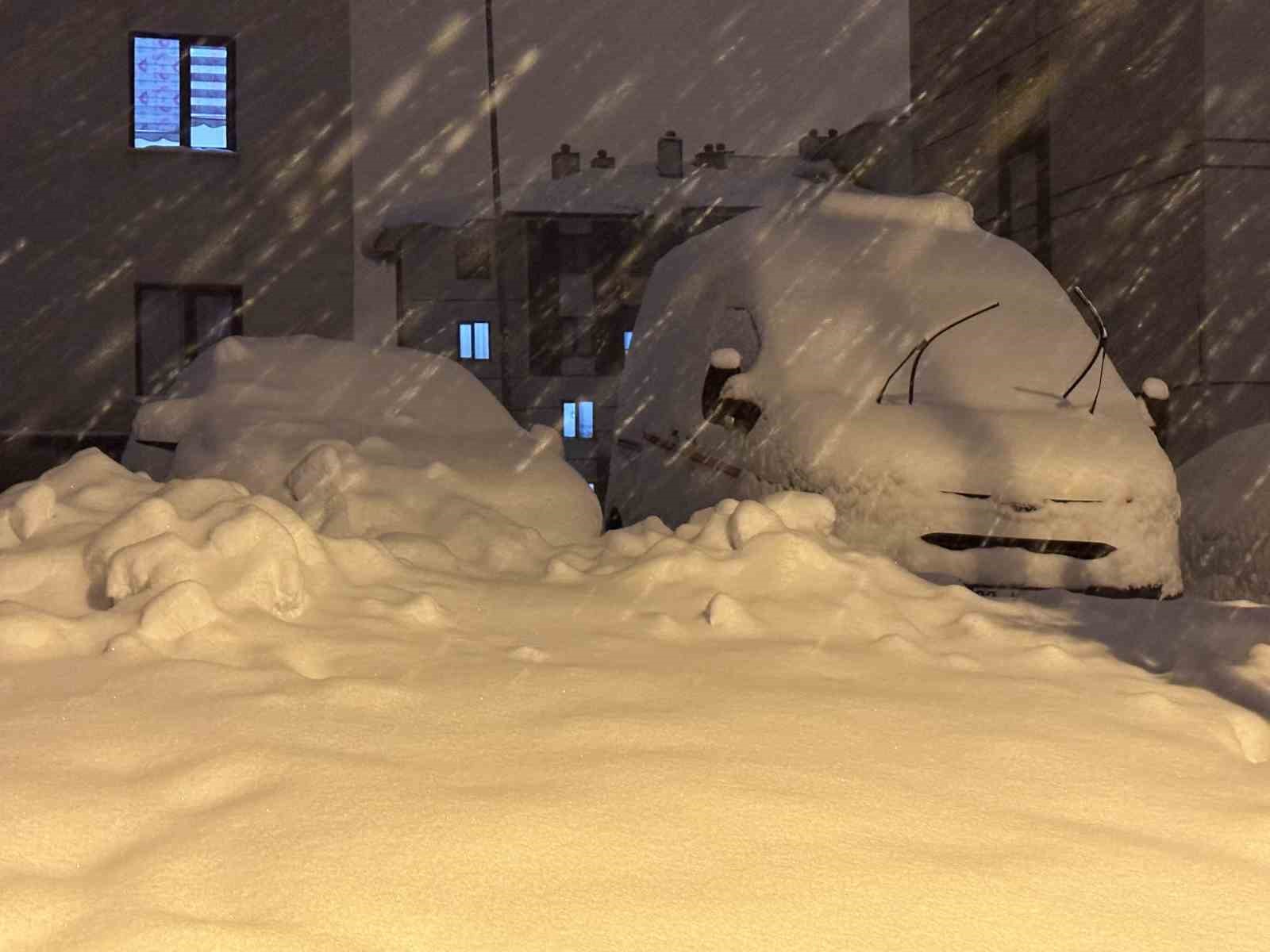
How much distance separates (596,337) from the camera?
38500mm

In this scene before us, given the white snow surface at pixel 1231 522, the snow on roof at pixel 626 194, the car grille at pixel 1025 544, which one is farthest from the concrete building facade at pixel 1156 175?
the snow on roof at pixel 626 194

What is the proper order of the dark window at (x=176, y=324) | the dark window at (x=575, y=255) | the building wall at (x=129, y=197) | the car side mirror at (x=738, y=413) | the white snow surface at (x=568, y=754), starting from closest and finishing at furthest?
the white snow surface at (x=568, y=754) → the car side mirror at (x=738, y=413) → the building wall at (x=129, y=197) → the dark window at (x=176, y=324) → the dark window at (x=575, y=255)

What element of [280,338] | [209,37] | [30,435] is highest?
[209,37]

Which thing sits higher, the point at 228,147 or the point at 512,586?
the point at 228,147

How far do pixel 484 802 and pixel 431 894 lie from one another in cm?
40

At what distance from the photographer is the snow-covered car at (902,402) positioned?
274 inches

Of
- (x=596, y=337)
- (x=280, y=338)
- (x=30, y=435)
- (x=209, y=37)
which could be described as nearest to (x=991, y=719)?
(x=280, y=338)

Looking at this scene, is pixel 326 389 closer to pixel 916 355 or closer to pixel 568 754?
pixel 916 355

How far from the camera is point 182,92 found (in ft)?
55.8

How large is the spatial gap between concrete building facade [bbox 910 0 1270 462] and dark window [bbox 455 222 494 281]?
22.3 meters

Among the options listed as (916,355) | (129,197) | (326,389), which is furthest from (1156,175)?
(129,197)

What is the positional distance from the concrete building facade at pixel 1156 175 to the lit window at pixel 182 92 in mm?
9253

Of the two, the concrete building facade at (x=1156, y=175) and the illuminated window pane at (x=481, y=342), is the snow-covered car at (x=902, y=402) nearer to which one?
the concrete building facade at (x=1156, y=175)

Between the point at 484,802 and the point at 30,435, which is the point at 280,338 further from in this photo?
the point at 30,435
